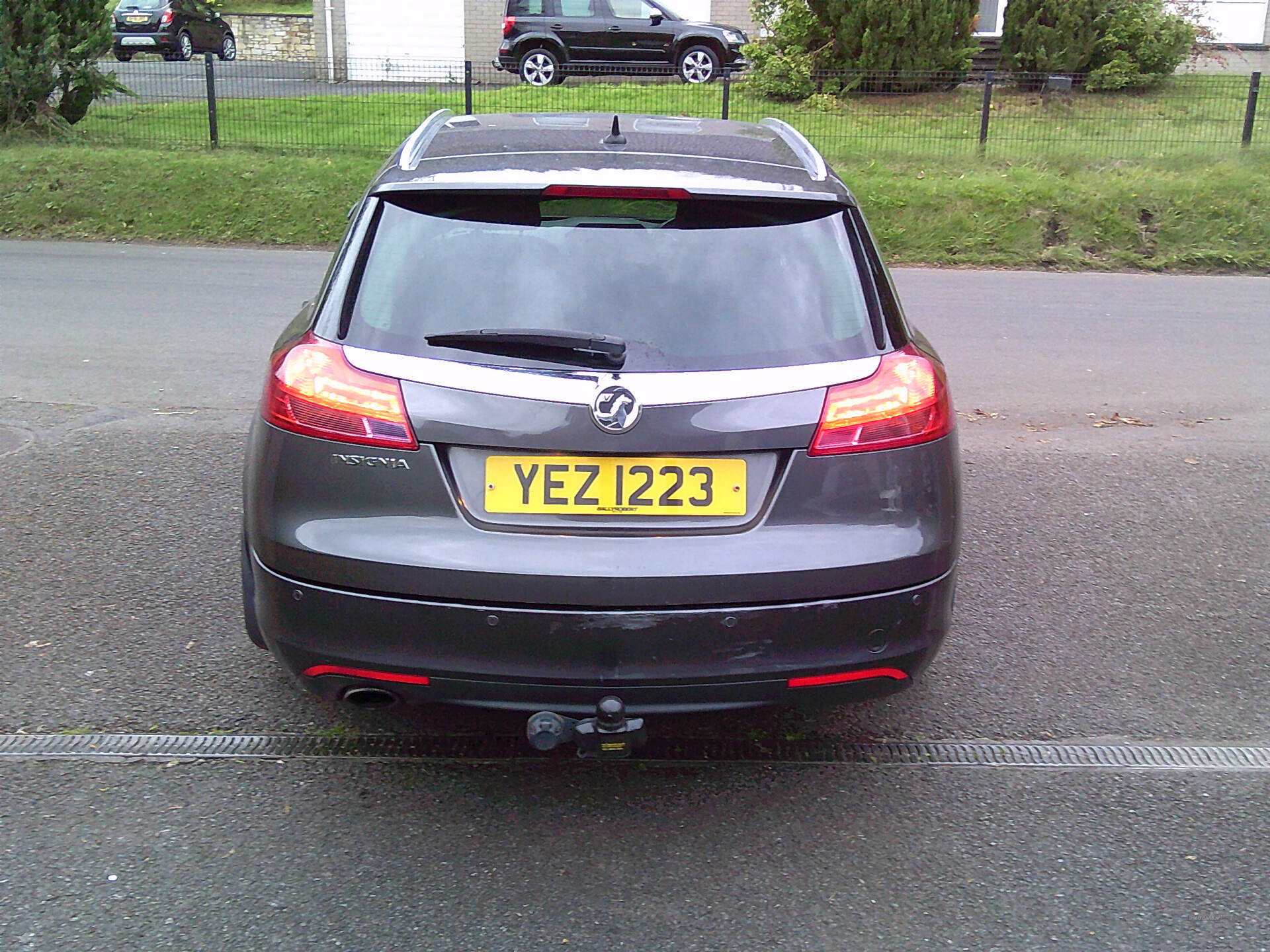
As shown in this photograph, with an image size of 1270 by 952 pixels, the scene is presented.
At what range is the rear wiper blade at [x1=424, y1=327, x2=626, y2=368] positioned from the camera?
113 inches

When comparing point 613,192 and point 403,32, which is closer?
point 613,192

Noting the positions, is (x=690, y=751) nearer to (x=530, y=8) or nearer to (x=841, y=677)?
(x=841, y=677)

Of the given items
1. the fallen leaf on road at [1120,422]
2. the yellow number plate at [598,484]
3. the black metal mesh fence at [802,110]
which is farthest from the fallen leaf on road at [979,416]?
the black metal mesh fence at [802,110]

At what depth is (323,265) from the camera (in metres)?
11.6

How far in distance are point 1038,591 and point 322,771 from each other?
9.17 ft

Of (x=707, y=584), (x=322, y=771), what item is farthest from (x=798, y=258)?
(x=322, y=771)

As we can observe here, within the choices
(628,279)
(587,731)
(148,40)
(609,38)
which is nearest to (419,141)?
(628,279)

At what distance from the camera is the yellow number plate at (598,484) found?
9.18ft

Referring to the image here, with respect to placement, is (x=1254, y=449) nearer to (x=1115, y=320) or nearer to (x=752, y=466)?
(x=1115, y=320)

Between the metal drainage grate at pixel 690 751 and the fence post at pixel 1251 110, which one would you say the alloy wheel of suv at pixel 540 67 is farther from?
the metal drainage grate at pixel 690 751

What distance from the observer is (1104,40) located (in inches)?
727

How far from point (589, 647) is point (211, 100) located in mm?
15082

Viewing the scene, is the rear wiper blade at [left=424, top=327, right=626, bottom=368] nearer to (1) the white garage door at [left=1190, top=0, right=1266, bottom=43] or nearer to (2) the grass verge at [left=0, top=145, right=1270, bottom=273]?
(2) the grass verge at [left=0, top=145, right=1270, bottom=273]

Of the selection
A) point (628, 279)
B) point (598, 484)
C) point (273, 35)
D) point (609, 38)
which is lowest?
point (598, 484)
